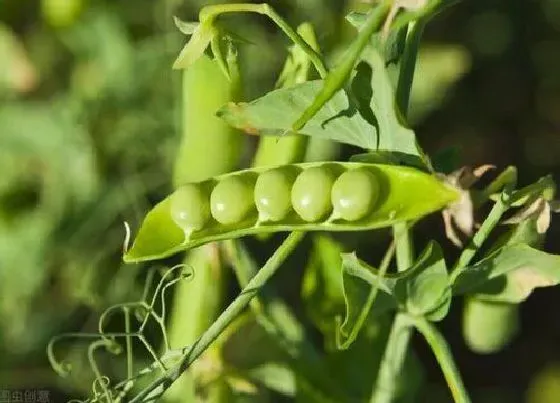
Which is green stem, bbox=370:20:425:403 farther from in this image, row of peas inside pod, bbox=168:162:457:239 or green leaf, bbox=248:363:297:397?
green leaf, bbox=248:363:297:397

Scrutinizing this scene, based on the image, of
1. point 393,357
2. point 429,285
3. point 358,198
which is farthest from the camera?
point 393,357

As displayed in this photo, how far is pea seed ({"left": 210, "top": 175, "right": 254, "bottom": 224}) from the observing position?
3.56 ft

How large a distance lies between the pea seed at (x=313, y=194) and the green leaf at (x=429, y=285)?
138 mm

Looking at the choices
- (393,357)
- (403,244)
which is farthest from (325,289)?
(403,244)

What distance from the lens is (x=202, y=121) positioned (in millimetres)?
1376

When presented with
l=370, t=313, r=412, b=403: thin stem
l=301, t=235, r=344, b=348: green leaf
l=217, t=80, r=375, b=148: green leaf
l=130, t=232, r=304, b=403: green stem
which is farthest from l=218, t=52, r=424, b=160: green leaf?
l=301, t=235, r=344, b=348: green leaf

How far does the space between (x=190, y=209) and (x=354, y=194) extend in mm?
176

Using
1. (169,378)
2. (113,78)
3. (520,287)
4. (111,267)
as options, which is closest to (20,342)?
(111,267)

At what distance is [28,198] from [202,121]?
0.81 metres

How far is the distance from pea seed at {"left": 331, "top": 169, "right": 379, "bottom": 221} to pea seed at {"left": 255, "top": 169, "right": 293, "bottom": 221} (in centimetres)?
5

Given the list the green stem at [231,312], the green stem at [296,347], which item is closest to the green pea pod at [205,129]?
the green stem at [296,347]

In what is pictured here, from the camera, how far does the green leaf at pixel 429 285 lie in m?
1.14

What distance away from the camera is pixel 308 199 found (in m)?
1.06

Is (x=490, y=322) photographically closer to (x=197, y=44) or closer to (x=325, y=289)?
(x=325, y=289)
